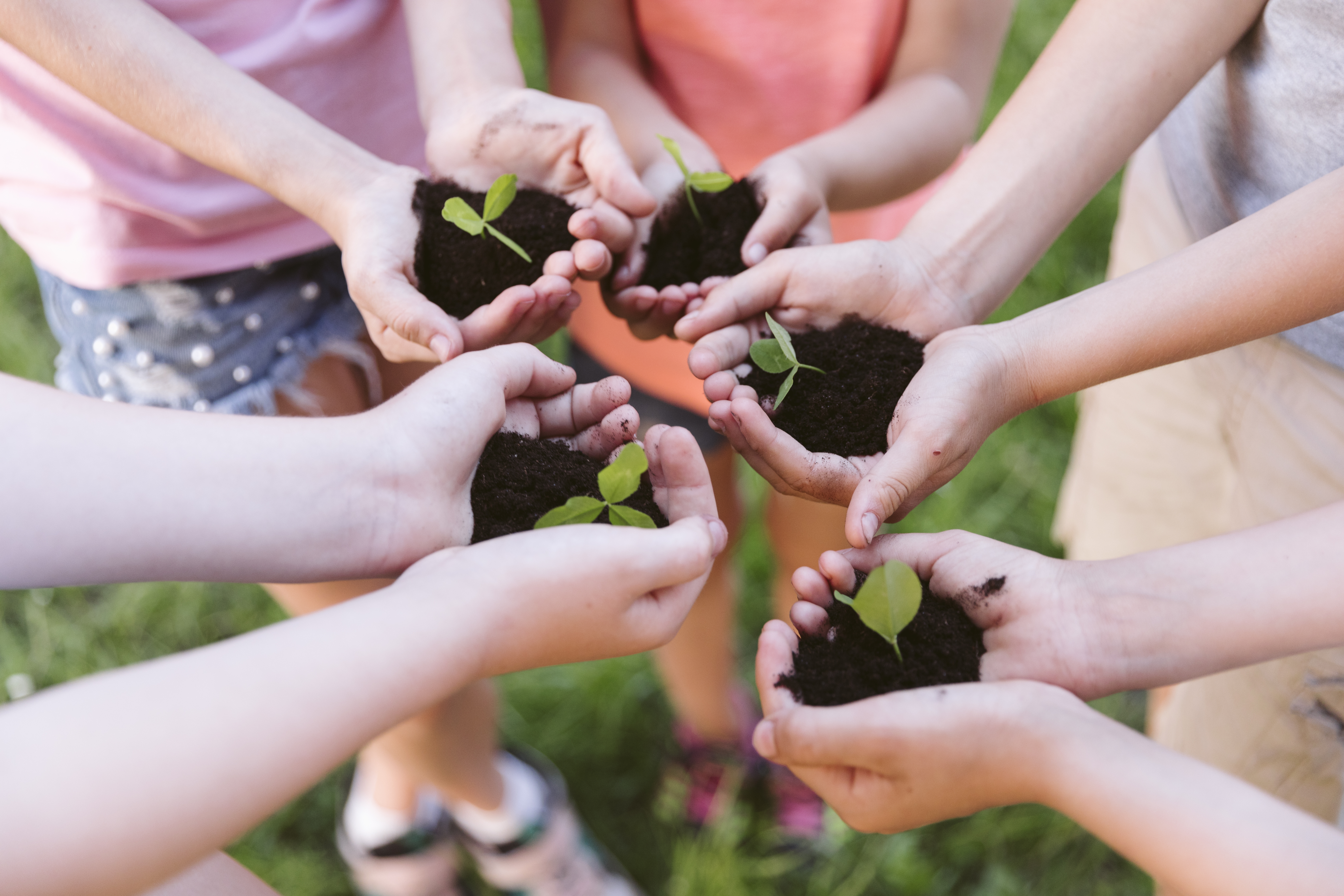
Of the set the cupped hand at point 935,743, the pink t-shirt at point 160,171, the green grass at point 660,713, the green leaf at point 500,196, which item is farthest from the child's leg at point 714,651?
the pink t-shirt at point 160,171

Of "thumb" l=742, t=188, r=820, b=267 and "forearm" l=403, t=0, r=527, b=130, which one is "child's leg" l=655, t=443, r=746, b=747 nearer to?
"thumb" l=742, t=188, r=820, b=267

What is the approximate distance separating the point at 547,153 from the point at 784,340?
27.7 inches

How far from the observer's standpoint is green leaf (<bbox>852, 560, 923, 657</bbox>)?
121 cm

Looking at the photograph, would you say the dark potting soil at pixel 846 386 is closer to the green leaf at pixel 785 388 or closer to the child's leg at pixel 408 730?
the green leaf at pixel 785 388

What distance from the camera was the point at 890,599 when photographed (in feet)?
4.03

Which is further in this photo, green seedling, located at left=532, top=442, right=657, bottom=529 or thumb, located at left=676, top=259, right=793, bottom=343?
thumb, located at left=676, top=259, right=793, bottom=343

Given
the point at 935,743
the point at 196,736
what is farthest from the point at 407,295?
the point at 935,743

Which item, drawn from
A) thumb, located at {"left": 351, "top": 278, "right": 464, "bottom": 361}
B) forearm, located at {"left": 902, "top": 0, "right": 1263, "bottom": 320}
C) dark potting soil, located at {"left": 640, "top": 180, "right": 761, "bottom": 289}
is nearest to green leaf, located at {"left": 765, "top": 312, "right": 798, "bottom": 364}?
dark potting soil, located at {"left": 640, "top": 180, "right": 761, "bottom": 289}

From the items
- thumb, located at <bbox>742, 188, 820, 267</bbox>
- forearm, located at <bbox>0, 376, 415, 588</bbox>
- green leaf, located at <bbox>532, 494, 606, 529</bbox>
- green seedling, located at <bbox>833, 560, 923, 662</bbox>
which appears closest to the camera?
forearm, located at <bbox>0, 376, 415, 588</bbox>

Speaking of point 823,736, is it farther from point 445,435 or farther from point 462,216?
point 462,216

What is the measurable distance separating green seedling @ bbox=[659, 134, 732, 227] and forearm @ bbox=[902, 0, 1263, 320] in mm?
387

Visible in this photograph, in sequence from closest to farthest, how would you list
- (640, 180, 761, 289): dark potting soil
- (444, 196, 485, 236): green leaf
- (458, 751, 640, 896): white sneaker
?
(444, 196, 485, 236): green leaf, (640, 180, 761, 289): dark potting soil, (458, 751, 640, 896): white sneaker

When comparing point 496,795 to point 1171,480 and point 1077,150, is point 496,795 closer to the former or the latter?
point 1171,480

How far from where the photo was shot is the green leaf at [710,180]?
1739mm
